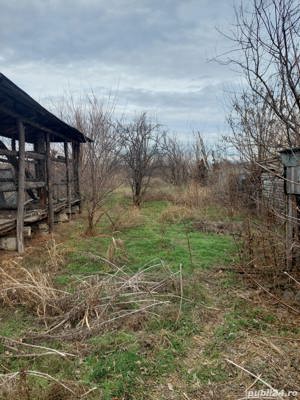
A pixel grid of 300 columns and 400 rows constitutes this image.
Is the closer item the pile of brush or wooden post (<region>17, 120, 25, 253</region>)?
the pile of brush

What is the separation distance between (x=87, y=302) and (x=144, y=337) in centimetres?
80

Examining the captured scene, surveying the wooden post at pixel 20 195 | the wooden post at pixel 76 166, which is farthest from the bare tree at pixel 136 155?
the wooden post at pixel 20 195

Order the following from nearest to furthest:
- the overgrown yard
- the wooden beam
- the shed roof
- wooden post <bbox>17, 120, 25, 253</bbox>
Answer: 1. the overgrown yard
2. the shed roof
3. wooden post <bbox>17, 120, 25, 253</bbox>
4. the wooden beam

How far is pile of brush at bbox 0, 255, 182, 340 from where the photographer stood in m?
3.78

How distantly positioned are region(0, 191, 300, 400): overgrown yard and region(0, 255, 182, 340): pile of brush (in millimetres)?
12

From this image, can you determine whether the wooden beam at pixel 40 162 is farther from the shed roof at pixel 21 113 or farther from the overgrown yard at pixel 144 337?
the overgrown yard at pixel 144 337

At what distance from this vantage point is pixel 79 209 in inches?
543

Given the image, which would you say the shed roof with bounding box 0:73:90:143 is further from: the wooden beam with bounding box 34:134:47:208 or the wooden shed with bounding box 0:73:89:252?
the wooden beam with bounding box 34:134:47:208

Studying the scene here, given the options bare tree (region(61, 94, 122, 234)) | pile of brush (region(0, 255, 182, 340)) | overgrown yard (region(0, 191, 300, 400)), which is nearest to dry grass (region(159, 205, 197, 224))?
bare tree (region(61, 94, 122, 234))

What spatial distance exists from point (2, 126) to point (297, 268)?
24.5 ft

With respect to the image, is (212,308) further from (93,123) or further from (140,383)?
(93,123)

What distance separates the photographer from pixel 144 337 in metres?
3.58

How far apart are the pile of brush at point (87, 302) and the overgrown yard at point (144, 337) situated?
12 millimetres

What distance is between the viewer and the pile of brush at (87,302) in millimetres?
3781
